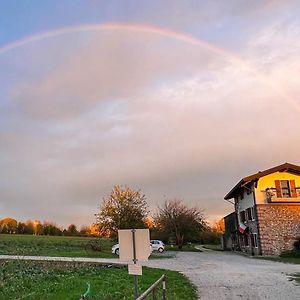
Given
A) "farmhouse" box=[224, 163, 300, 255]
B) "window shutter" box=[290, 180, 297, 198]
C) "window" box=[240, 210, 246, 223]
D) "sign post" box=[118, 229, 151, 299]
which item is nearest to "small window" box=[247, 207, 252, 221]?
"farmhouse" box=[224, 163, 300, 255]

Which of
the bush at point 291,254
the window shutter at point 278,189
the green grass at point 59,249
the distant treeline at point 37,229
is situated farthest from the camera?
the distant treeline at point 37,229

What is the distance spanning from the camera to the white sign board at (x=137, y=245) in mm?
8820

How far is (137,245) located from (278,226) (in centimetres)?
4002

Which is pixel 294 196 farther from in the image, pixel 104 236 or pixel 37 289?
pixel 37 289

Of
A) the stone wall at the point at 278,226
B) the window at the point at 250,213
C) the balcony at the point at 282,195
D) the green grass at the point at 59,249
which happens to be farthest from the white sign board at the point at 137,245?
the window at the point at 250,213

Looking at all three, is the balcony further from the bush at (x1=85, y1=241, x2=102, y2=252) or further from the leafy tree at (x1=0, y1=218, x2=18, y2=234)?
the leafy tree at (x1=0, y1=218, x2=18, y2=234)

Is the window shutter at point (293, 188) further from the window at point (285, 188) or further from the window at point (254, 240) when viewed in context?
the window at point (254, 240)

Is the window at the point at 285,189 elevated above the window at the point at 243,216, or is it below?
above

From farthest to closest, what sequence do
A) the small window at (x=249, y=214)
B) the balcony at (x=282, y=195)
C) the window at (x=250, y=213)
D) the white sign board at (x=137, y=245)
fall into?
1. the small window at (x=249, y=214)
2. the window at (x=250, y=213)
3. the balcony at (x=282, y=195)
4. the white sign board at (x=137, y=245)

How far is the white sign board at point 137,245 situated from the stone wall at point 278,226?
1521 inches

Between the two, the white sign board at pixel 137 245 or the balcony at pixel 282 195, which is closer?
the white sign board at pixel 137 245

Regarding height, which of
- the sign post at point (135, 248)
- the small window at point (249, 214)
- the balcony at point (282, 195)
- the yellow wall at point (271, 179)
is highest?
the yellow wall at point (271, 179)

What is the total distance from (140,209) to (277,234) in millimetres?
19784

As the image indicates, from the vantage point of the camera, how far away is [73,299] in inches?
522
